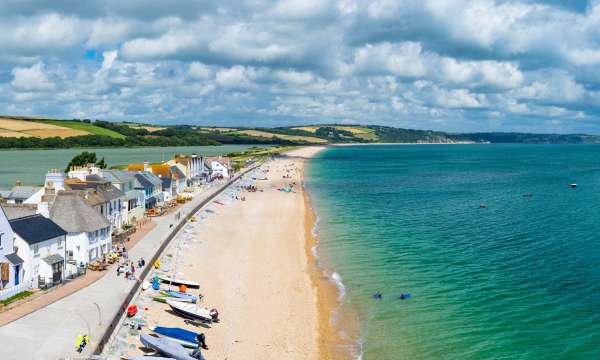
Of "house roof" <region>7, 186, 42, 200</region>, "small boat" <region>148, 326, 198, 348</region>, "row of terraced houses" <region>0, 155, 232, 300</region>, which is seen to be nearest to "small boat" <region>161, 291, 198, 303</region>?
"small boat" <region>148, 326, 198, 348</region>

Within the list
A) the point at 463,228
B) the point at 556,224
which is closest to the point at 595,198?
the point at 556,224

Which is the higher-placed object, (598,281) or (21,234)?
(21,234)

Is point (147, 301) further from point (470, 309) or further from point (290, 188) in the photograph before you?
point (290, 188)

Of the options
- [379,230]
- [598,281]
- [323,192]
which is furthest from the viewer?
[323,192]

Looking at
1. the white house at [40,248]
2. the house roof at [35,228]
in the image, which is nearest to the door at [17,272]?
the white house at [40,248]

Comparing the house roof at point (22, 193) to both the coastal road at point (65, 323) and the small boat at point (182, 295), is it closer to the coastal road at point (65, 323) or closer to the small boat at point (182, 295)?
the coastal road at point (65, 323)

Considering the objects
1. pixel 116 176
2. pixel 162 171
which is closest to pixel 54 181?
pixel 116 176
